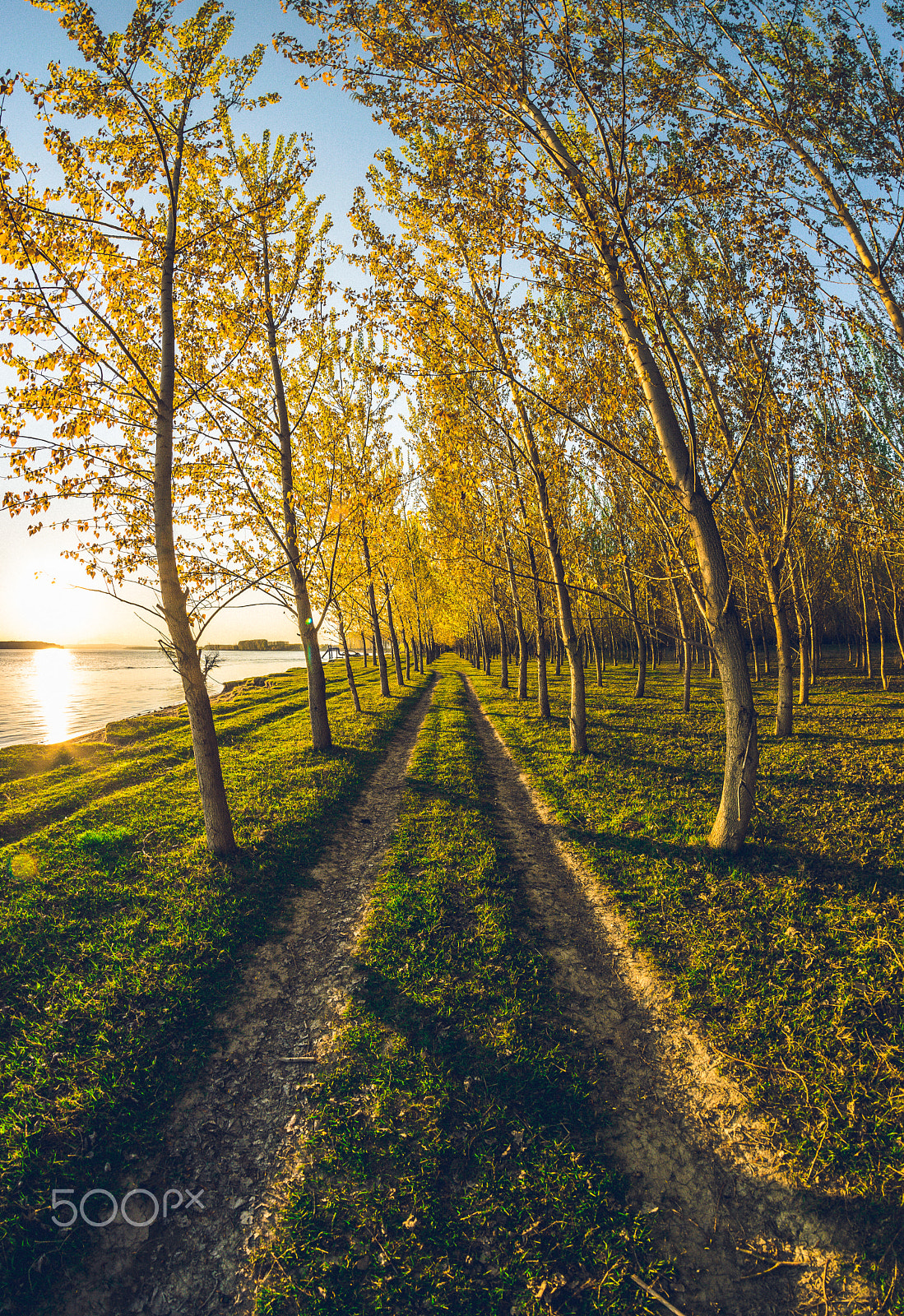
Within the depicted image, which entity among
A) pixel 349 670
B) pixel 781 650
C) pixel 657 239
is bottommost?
pixel 781 650

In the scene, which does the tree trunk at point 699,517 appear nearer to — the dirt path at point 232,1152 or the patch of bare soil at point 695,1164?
the patch of bare soil at point 695,1164

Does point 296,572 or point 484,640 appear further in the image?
point 484,640

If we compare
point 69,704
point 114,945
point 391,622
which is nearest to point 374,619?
point 391,622

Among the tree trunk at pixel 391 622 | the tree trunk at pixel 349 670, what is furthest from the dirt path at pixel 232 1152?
the tree trunk at pixel 391 622

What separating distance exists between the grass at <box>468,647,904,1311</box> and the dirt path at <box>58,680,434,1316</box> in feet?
11.9

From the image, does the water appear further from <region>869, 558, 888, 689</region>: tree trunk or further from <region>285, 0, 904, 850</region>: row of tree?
<region>869, 558, 888, 689</region>: tree trunk

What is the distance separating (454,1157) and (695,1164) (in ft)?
5.55

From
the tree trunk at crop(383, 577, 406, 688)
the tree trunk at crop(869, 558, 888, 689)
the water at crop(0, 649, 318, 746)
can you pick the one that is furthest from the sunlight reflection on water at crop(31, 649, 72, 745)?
the tree trunk at crop(869, 558, 888, 689)

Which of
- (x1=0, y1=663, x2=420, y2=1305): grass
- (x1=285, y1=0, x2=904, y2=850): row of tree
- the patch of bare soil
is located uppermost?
(x1=285, y1=0, x2=904, y2=850): row of tree

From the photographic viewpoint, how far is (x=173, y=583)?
25.0 ft

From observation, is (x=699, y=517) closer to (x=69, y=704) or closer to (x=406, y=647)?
(x=406, y=647)

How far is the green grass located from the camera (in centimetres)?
289

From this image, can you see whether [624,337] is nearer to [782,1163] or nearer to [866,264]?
[866,264]

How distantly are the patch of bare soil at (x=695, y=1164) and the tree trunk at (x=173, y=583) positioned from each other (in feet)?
17.8
